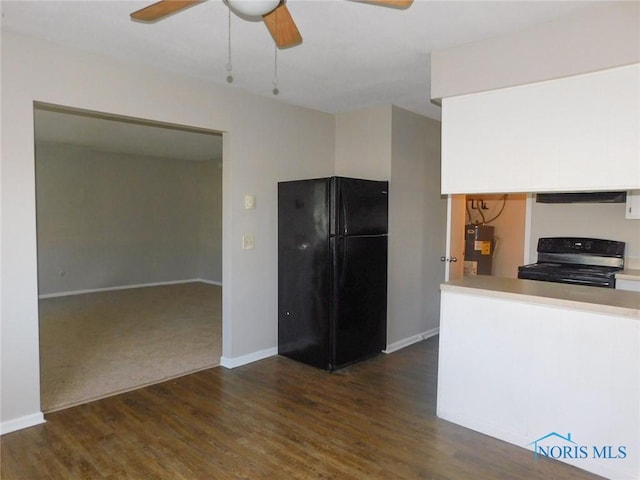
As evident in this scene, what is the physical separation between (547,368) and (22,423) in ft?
10.7

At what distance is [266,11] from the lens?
1.75 m

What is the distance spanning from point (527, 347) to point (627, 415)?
21.9 inches

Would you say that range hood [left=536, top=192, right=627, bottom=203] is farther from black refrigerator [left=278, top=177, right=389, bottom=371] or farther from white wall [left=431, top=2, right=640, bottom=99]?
white wall [left=431, top=2, right=640, bottom=99]

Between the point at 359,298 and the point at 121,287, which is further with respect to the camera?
the point at 121,287

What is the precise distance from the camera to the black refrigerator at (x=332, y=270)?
3717 millimetres

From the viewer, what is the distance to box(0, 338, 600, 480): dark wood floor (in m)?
2.28

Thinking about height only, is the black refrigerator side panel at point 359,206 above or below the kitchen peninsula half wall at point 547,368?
above

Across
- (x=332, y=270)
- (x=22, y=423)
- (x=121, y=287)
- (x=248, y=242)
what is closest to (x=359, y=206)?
(x=332, y=270)

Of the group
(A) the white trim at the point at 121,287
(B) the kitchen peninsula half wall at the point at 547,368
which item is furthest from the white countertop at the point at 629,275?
(A) the white trim at the point at 121,287

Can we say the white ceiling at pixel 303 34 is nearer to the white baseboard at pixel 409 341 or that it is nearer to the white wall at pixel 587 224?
the white wall at pixel 587 224

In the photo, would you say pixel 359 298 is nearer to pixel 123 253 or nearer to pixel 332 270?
pixel 332 270

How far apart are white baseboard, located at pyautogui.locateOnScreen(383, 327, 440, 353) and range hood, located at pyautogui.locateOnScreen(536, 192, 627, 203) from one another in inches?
73.1

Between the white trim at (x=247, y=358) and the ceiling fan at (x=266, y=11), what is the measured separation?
2.75m

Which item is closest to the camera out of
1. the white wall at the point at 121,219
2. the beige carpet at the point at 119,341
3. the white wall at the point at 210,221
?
the beige carpet at the point at 119,341
